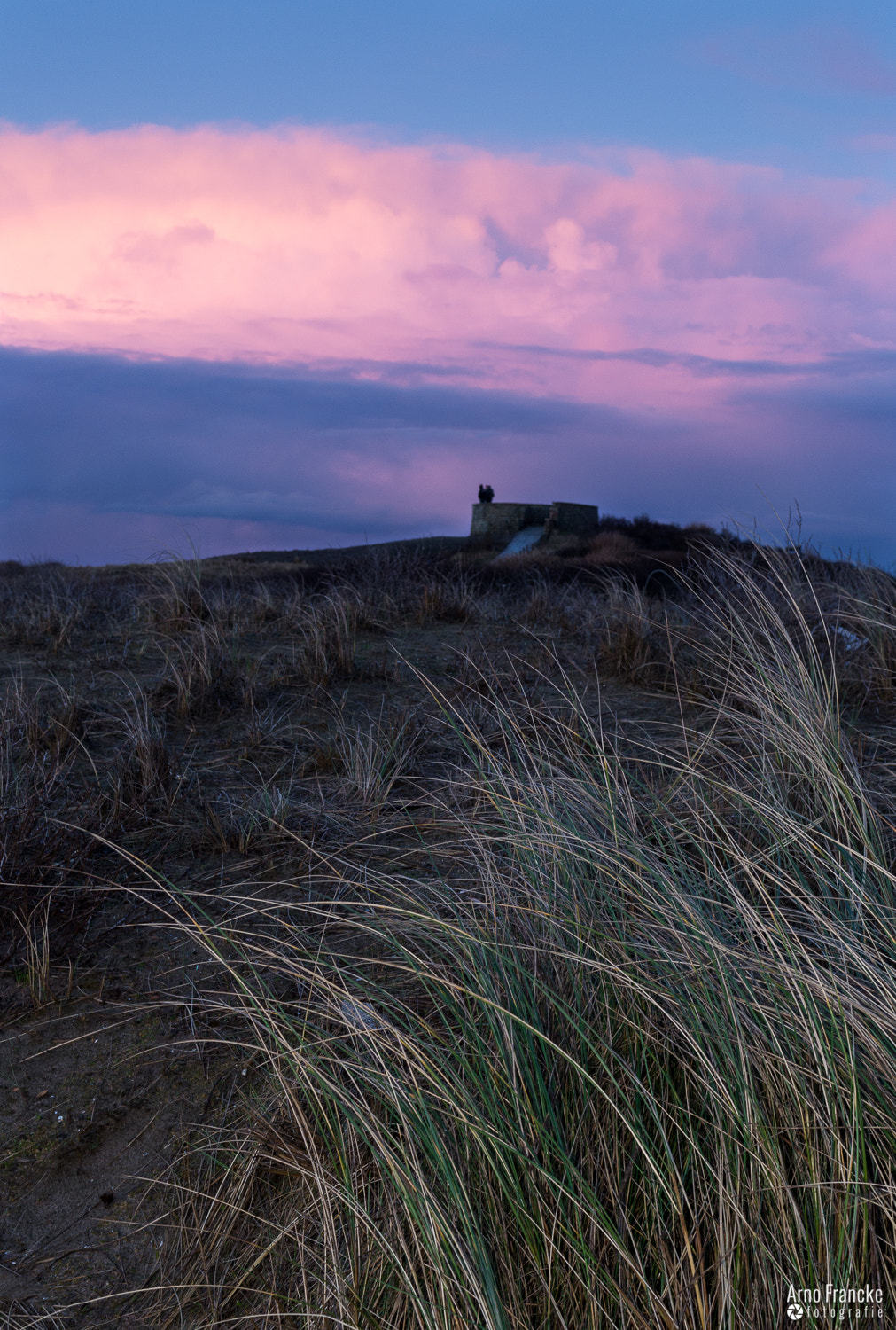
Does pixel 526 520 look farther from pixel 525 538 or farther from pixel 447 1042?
pixel 447 1042

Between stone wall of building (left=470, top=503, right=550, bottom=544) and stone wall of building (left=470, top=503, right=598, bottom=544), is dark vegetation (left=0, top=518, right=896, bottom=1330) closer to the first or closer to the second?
stone wall of building (left=470, top=503, right=598, bottom=544)

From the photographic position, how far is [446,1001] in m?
1.54

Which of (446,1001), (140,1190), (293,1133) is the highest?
(446,1001)

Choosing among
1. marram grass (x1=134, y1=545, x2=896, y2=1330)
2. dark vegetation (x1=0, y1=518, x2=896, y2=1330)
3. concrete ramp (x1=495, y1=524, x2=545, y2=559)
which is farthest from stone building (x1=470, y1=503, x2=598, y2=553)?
marram grass (x1=134, y1=545, x2=896, y2=1330)

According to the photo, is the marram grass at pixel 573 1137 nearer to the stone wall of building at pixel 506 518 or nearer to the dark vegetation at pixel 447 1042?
the dark vegetation at pixel 447 1042

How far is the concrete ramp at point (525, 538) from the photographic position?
19219 millimetres

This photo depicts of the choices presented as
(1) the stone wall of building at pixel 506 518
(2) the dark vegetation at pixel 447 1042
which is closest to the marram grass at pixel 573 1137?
(2) the dark vegetation at pixel 447 1042

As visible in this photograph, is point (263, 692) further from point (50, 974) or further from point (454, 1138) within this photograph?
point (454, 1138)

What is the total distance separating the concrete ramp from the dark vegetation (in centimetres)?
1627

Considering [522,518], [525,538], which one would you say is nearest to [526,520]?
[522,518]

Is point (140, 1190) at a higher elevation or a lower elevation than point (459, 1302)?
lower

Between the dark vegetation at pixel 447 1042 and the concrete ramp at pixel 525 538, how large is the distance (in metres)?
16.3

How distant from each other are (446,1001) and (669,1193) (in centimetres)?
49

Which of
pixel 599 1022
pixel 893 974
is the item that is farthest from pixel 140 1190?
pixel 893 974
